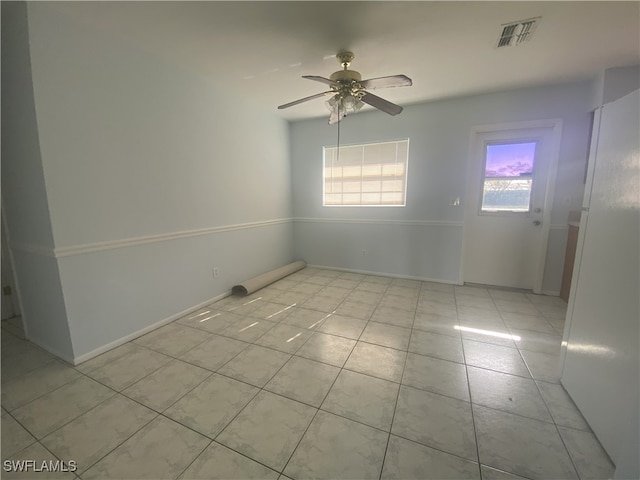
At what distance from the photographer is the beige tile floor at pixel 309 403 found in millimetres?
1210

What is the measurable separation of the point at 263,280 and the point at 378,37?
2964 mm

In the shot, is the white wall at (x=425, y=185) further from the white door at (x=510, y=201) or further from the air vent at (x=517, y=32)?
the air vent at (x=517, y=32)

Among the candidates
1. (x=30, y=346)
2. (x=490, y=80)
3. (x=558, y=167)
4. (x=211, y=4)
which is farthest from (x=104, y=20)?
(x=558, y=167)

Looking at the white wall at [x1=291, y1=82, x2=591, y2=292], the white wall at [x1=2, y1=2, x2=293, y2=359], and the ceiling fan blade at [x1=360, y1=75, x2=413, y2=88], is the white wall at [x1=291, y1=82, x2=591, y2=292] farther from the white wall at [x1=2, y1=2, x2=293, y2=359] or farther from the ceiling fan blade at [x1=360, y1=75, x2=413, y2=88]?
the ceiling fan blade at [x1=360, y1=75, x2=413, y2=88]

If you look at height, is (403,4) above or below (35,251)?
above

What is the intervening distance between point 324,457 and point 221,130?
319cm

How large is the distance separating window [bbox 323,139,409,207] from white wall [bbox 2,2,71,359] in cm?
329

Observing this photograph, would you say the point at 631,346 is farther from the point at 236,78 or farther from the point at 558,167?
the point at 236,78

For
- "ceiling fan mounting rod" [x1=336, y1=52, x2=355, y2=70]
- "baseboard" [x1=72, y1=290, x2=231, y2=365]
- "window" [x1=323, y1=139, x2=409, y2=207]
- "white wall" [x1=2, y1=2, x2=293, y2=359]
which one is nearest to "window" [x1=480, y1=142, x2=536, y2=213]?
"window" [x1=323, y1=139, x2=409, y2=207]

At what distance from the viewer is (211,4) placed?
163cm

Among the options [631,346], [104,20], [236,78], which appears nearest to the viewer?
[631,346]

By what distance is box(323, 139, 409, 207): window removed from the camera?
3760 mm

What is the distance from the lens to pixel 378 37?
1.99 m

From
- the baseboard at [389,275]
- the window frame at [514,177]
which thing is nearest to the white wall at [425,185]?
the baseboard at [389,275]
